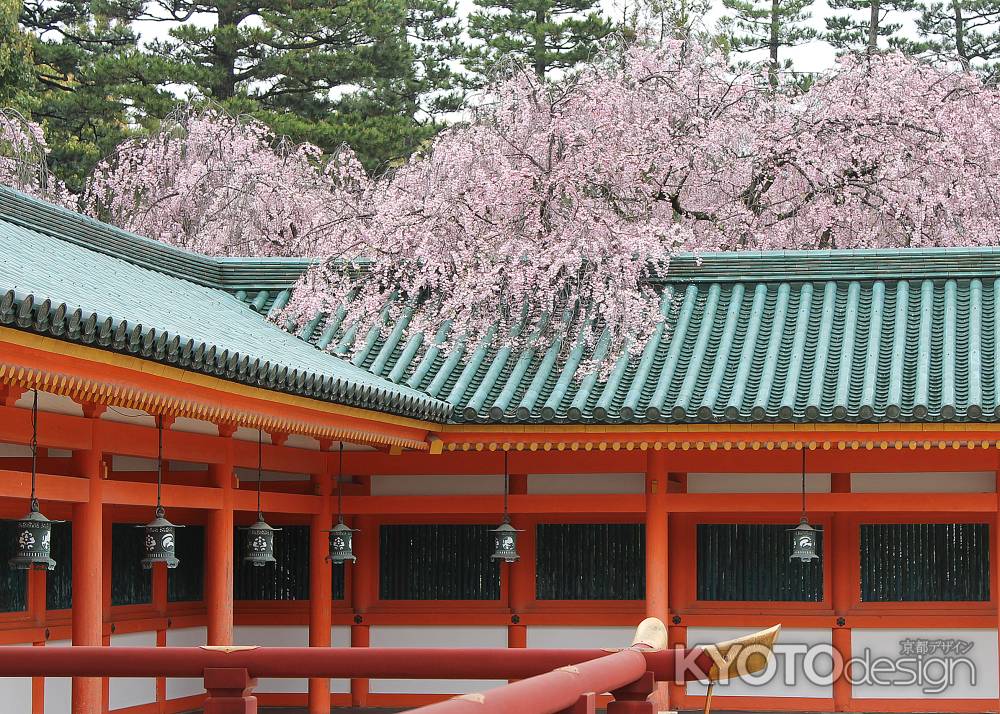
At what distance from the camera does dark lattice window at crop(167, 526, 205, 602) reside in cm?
1277

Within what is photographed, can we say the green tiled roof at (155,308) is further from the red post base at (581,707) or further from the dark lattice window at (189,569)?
the red post base at (581,707)

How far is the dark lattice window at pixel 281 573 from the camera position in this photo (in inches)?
539

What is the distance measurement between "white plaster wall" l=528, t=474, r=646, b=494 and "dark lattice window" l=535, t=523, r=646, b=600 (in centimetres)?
42

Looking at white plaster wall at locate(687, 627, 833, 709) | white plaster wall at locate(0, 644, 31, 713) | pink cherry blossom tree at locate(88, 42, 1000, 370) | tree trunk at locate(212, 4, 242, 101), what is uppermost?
tree trunk at locate(212, 4, 242, 101)

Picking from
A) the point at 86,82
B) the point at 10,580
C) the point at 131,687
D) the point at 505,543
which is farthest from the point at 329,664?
the point at 86,82

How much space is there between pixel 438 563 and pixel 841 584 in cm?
358

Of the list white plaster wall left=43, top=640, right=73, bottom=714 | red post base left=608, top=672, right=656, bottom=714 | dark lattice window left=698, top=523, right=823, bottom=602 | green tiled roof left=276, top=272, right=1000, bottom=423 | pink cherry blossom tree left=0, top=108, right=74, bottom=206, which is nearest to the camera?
red post base left=608, top=672, right=656, bottom=714

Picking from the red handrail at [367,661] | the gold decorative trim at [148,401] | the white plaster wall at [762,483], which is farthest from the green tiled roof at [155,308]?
the white plaster wall at [762,483]

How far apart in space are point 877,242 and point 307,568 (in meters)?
9.34

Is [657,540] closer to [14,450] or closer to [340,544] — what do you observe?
[340,544]

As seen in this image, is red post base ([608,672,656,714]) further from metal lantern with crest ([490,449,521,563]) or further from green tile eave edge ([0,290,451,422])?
metal lantern with crest ([490,449,521,563])

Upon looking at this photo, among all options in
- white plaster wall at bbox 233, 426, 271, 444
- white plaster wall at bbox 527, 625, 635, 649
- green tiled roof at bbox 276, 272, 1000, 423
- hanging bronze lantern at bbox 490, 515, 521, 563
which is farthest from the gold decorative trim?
white plaster wall at bbox 527, 625, 635, 649

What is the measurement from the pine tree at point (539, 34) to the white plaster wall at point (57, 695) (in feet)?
77.5

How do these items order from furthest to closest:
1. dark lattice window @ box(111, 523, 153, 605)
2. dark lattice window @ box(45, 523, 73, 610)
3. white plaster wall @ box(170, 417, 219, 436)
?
dark lattice window @ box(111, 523, 153, 605) → dark lattice window @ box(45, 523, 73, 610) → white plaster wall @ box(170, 417, 219, 436)
